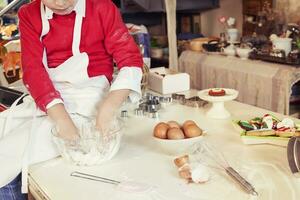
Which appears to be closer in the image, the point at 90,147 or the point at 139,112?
the point at 90,147

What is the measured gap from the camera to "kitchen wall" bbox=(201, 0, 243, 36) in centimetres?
259

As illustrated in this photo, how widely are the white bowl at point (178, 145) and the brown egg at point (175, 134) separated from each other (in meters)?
0.01

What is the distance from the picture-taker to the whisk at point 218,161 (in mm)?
654

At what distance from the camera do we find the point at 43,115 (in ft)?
2.87

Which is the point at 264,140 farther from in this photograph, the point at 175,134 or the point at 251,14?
the point at 251,14

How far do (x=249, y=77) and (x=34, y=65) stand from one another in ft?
4.30

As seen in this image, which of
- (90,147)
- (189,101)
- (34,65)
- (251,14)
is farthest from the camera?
(251,14)

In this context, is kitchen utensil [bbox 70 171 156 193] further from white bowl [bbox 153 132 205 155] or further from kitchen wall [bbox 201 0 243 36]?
kitchen wall [bbox 201 0 243 36]

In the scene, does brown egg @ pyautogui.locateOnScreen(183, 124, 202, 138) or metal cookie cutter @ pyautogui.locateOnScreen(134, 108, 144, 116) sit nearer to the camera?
brown egg @ pyautogui.locateOnScreen(183, 124, 202, 138)

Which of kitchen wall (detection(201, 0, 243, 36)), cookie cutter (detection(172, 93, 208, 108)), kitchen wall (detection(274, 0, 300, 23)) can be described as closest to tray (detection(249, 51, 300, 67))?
kitchen wall (detection(274, 0, 300, 23))

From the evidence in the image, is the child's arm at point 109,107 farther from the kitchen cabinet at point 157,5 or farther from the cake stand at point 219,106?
the kitchen cabinet at point 157,5

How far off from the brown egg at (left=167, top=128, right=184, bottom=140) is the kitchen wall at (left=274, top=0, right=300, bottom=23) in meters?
1.58

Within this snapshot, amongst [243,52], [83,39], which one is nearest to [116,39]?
[83,39]

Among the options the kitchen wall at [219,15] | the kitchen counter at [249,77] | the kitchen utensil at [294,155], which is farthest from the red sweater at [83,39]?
the kitchen wall at [219,15]
